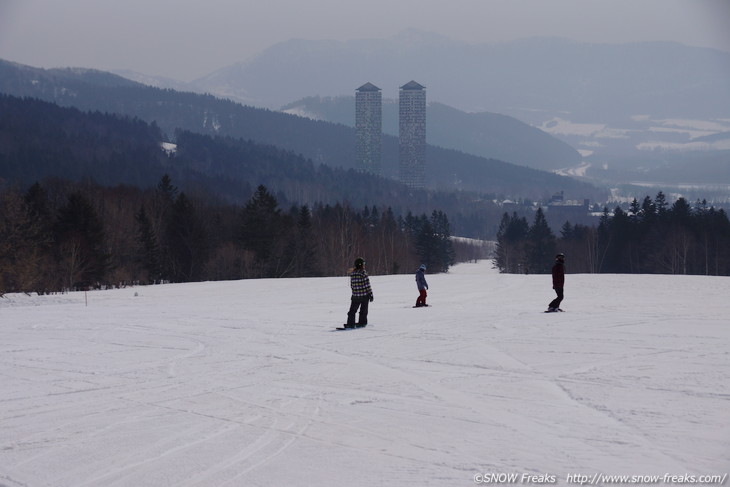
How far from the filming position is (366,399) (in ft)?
41.3

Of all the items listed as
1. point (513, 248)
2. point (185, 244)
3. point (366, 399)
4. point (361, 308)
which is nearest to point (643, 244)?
point (513, 248)

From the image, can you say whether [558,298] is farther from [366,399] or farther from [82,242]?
[82,242]

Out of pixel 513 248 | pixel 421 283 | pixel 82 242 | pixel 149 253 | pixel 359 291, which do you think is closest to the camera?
pixel 359 291

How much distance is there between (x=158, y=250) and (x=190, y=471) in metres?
67.3

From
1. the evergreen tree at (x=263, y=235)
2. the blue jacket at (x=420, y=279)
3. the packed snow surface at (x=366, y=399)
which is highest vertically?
the evergreen tree at (x=263, y=235)

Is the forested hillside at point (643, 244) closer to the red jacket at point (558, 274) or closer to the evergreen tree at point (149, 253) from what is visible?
the evergreen tree at point (149, 253)

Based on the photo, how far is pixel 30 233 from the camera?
52.2 metres

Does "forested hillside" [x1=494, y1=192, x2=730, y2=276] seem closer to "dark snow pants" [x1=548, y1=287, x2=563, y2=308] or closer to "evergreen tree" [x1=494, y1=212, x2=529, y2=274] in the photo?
"evergreen tree" [x1=494, y1=212, x2=529, y2=274]

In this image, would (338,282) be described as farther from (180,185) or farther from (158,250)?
(180,185)

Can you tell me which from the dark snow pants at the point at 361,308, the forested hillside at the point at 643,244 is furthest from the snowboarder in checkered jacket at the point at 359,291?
the forested hillside at the point at 643,244

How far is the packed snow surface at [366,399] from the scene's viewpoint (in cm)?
920

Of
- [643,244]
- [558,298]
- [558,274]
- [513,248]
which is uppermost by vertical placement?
[643,244]

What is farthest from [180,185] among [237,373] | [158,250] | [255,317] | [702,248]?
[237,373]

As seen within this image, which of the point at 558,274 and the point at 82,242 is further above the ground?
the point at 82,242
